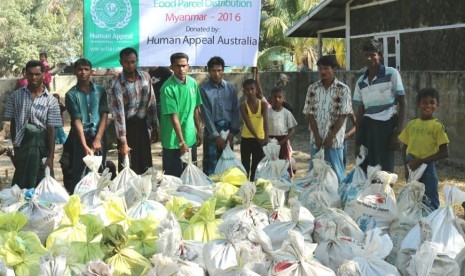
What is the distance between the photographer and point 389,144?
5336 millimetres

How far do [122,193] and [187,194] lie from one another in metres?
0.43

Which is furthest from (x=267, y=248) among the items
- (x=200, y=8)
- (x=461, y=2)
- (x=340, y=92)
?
(x=461, y=2)

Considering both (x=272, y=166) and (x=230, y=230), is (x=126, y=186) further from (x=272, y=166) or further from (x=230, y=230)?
(x=230, y=230)

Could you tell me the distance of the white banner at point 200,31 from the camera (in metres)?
6.83

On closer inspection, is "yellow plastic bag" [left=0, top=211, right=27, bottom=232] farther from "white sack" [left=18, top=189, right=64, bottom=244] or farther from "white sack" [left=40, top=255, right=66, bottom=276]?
"white sack" [left=40, top=255, right=66, bottom=276]

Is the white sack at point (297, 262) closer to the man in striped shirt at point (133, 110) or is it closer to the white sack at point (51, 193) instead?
the white sack at point (51, 193)

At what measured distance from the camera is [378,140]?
5.32 meters

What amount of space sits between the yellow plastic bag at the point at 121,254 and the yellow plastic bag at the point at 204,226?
440mm

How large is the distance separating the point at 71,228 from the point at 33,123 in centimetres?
199

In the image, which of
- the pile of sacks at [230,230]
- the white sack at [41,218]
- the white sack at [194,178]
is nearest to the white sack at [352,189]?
the pile of sacks at [230,230]

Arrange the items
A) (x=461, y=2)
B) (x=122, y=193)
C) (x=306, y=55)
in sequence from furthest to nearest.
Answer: (x=306, y=55), (x=461, y=2), (x=122, y=193)

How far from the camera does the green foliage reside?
105 feet

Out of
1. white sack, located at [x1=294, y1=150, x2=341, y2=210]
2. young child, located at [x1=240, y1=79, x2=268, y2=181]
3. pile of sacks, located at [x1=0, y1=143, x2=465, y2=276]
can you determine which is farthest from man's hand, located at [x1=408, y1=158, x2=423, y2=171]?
young child, located at [x1=240, y1=79, x2=268, y2=181]

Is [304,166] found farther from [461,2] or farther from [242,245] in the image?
[242,245]
